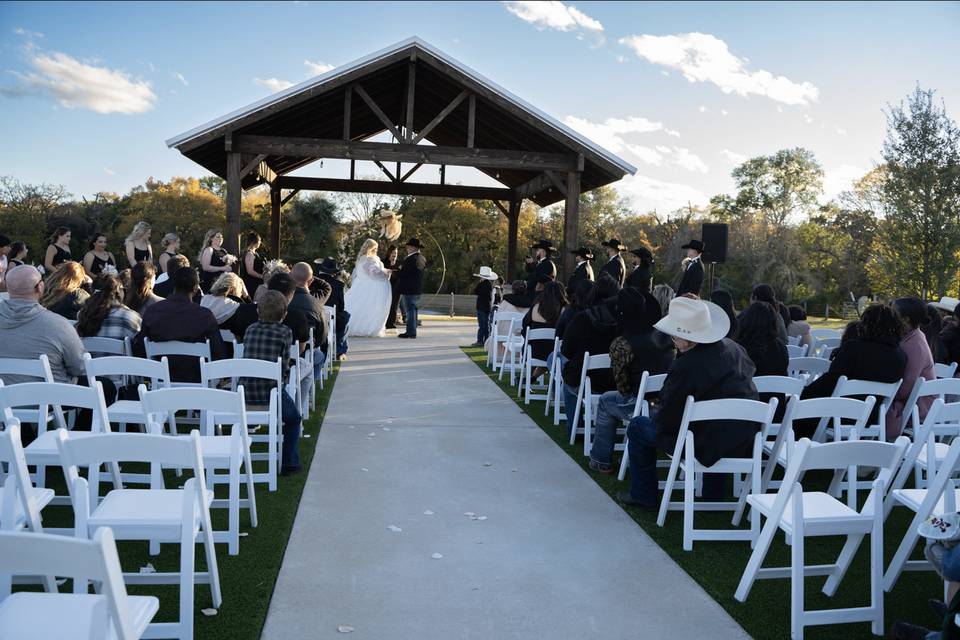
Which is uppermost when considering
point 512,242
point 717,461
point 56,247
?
point 512,242

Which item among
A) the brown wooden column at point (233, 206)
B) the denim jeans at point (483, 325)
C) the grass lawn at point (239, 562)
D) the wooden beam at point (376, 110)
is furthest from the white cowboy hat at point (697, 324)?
the denim jeans at point (483, 325)

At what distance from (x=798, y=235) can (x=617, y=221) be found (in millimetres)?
8770

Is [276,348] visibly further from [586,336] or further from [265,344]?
[586,336]

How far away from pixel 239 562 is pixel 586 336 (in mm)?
3675

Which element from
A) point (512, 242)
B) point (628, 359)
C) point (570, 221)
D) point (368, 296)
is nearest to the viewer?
point (628, 359)

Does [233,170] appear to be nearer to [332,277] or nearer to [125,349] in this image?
[332,277]

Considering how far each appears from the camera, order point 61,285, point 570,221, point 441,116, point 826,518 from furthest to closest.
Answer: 1. point 570,221
2. point 441,116
3. point 61,285
4. point 826,518

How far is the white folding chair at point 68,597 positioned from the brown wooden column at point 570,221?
1123cm

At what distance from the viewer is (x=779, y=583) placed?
3.97 meters

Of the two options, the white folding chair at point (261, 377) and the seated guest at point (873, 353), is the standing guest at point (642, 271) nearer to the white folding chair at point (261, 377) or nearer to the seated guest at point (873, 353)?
the seated guest at point (873, 353)

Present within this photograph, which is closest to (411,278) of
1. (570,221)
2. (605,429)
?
(570,221)

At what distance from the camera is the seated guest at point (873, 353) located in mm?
5395

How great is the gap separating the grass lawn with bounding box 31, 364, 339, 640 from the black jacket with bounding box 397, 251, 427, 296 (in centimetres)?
864

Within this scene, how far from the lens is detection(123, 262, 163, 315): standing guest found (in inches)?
266
